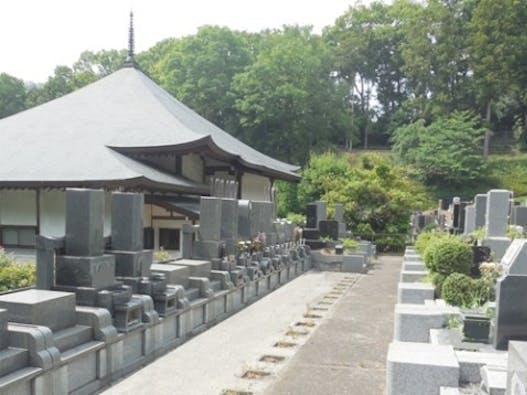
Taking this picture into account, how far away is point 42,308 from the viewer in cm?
560

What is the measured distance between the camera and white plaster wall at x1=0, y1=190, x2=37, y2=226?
16.6 m

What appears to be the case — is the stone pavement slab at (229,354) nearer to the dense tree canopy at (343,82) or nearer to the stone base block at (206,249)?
the stone base block at (206,249)

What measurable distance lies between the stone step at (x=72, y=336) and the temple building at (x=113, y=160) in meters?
9.12

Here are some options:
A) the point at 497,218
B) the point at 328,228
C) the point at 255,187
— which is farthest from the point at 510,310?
the point at 255,187

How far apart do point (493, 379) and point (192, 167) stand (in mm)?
16641

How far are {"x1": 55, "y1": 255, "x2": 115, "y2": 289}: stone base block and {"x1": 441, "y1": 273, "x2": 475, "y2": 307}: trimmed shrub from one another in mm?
5336

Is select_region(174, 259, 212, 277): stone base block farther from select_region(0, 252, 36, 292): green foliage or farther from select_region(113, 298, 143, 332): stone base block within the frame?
select_region(0, 252, 36, 292): green foliage

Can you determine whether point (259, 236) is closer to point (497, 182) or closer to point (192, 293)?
point (192, 293)

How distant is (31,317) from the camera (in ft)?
18.0

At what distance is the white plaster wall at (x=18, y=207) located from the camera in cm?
1659

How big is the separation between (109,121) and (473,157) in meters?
29.5

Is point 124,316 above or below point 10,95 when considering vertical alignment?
below

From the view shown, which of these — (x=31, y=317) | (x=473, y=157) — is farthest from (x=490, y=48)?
(x=31, y=317)

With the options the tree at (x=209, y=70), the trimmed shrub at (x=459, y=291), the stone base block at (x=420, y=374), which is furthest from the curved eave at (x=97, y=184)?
the tree at (x=209, y=70)
